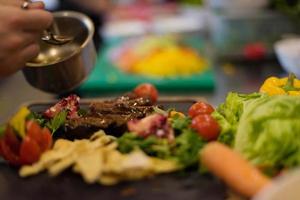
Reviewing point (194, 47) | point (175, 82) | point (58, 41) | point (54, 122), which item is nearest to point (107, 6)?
point (194, 47)

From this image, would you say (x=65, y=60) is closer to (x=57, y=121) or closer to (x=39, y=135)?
(x=57, y=121)

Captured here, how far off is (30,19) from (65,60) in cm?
23

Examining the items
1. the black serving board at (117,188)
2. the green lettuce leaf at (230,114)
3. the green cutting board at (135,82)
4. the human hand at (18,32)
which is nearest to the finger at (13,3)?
the human hand at (18,32)

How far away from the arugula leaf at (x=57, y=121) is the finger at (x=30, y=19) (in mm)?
191

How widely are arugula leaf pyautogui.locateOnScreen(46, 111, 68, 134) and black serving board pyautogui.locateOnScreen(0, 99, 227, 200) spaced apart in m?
0.16

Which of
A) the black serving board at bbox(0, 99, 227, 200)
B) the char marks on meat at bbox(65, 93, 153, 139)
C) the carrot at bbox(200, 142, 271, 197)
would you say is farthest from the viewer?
the char marks on meat at bbox(65, 93, 153, 139)

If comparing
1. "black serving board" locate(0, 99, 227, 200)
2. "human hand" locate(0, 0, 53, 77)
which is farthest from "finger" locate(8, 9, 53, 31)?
"black serving board" locate(0, 99, 227, 200)

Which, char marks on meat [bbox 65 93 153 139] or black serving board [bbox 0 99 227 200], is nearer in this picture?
black serving board [bbox 0 99 227 200]

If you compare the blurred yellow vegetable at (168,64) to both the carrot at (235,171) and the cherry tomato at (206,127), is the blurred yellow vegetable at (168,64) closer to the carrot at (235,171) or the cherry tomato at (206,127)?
the cherry tomato at (206,127)

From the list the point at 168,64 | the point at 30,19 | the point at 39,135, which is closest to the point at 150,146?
the point at 39,135

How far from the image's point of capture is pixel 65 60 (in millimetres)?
1418

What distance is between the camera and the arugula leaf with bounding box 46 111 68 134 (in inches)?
48.5

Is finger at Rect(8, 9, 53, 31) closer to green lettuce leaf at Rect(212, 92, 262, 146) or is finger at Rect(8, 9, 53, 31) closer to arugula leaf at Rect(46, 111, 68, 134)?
arugula leaf at Rect(46, 111, 68, 134)

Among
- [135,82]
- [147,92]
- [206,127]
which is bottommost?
[135,82]
